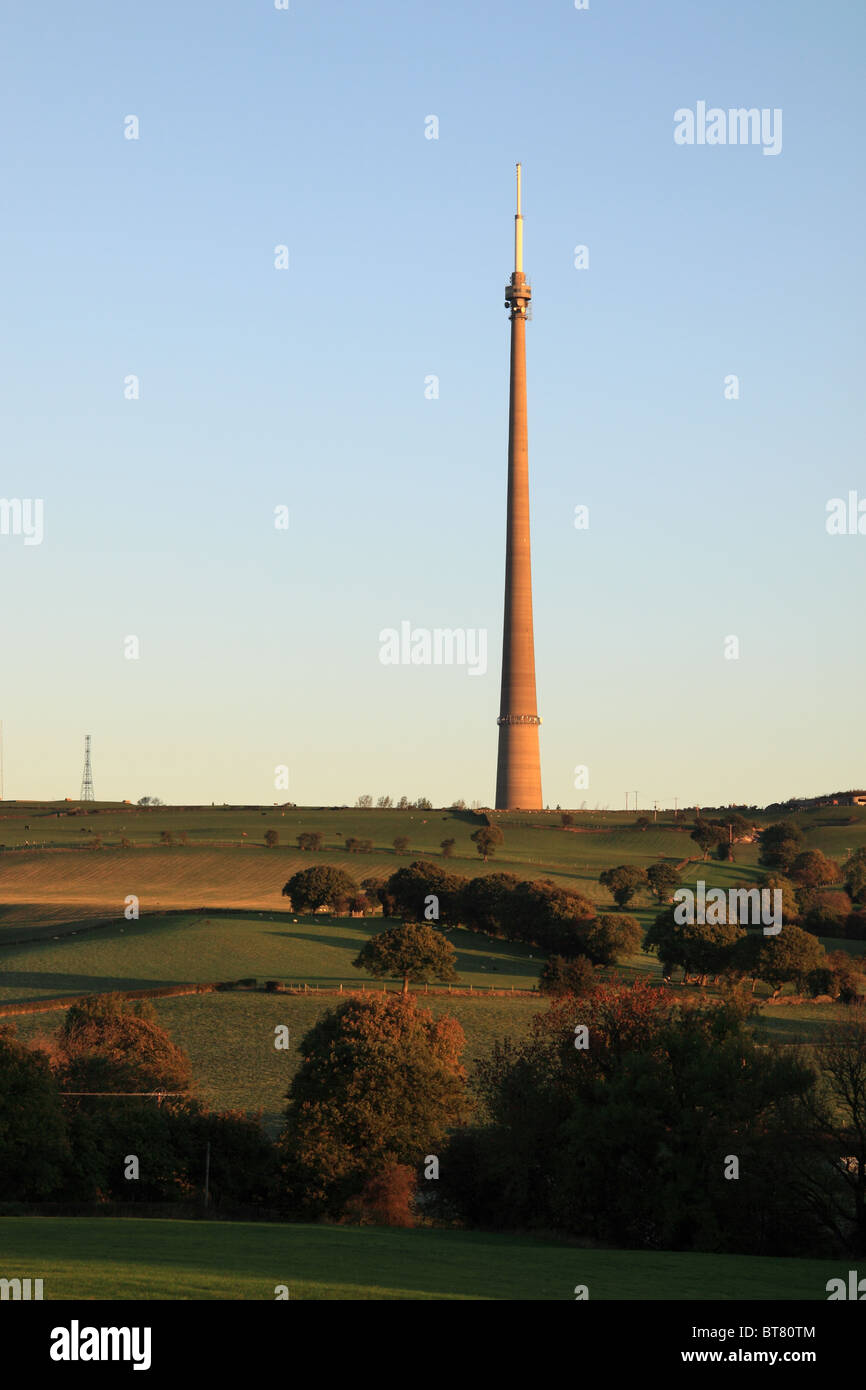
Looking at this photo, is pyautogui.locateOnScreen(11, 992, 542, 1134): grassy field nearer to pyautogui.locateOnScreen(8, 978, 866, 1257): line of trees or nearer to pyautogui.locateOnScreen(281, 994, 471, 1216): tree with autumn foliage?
pyautogui.locateOnScreen(281, 994, 471, 1216): tree with autumn foliage

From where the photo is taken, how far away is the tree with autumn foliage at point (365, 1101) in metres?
54.2

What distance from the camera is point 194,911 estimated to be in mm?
134625

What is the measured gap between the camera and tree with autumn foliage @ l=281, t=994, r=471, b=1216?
5419 cm

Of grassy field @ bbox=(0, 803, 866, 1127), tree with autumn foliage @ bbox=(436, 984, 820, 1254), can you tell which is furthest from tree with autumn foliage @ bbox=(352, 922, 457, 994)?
tree with autumn foliage @ bbox=(436, 984, 820, 1254)

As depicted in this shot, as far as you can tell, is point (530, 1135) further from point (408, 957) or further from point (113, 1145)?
point (408, 957)

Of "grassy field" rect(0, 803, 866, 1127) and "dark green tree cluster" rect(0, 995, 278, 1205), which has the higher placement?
"grassy field" rect(0, 803, 866, 1127)

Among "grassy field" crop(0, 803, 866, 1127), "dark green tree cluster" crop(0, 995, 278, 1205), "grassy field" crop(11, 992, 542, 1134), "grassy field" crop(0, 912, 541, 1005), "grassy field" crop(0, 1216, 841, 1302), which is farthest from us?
"grassy field" crop(0, 912, 541, 1005)

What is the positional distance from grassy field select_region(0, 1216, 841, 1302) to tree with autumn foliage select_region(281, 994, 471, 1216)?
10766 millimetres

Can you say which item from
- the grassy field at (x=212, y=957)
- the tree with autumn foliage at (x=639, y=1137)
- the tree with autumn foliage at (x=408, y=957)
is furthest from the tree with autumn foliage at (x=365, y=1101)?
the grassy field at (x=212, y=957)

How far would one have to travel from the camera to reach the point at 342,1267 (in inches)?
1208

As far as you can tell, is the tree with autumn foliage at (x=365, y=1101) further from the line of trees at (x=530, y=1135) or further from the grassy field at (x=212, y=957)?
the grassy field at (x=212, y=957)

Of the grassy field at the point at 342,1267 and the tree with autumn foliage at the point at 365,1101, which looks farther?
the tree with autumn foliage at the point at 365,1101

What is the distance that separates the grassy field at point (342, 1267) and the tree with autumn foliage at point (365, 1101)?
10766 mm
